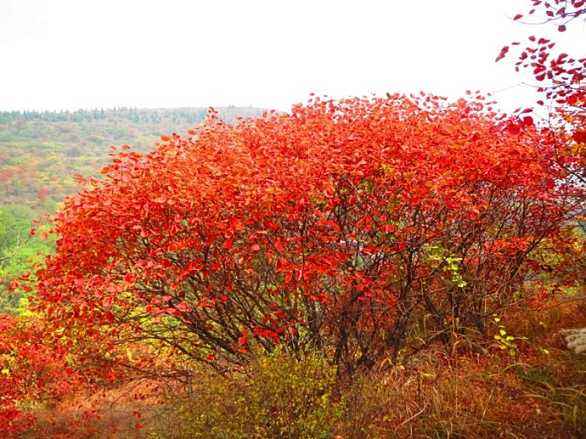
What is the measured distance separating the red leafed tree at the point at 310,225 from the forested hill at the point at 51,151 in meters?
78.1

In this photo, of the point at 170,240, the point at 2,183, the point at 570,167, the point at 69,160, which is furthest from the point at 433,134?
the point at 69,160

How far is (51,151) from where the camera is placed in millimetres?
151625

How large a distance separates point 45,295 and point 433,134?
19.5ft

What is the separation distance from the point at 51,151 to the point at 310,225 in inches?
6443

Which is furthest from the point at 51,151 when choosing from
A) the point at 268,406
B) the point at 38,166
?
the point at 268,406

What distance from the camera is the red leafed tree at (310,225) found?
623 centimetres

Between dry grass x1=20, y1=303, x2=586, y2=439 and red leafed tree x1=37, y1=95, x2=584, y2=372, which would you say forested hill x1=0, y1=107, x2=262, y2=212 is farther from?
dry grass x1=20, y1=303, x2=586, y2=439

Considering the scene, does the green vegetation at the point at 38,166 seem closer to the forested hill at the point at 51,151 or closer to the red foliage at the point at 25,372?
the forested hill at the point at 51,151

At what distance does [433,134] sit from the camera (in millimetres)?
7312

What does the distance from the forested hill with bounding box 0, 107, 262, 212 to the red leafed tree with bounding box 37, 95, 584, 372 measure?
78078mm

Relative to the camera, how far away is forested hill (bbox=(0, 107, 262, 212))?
103000mm

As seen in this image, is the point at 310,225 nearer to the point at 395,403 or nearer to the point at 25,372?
the point at 395,403

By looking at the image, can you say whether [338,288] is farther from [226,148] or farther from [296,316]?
[226,148]

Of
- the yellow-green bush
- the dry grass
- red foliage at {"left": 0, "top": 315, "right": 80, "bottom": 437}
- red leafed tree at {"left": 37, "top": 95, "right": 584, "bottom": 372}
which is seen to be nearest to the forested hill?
red foliage at {"left": 0, "top": 315, "right": 80, "bottom": 437}
